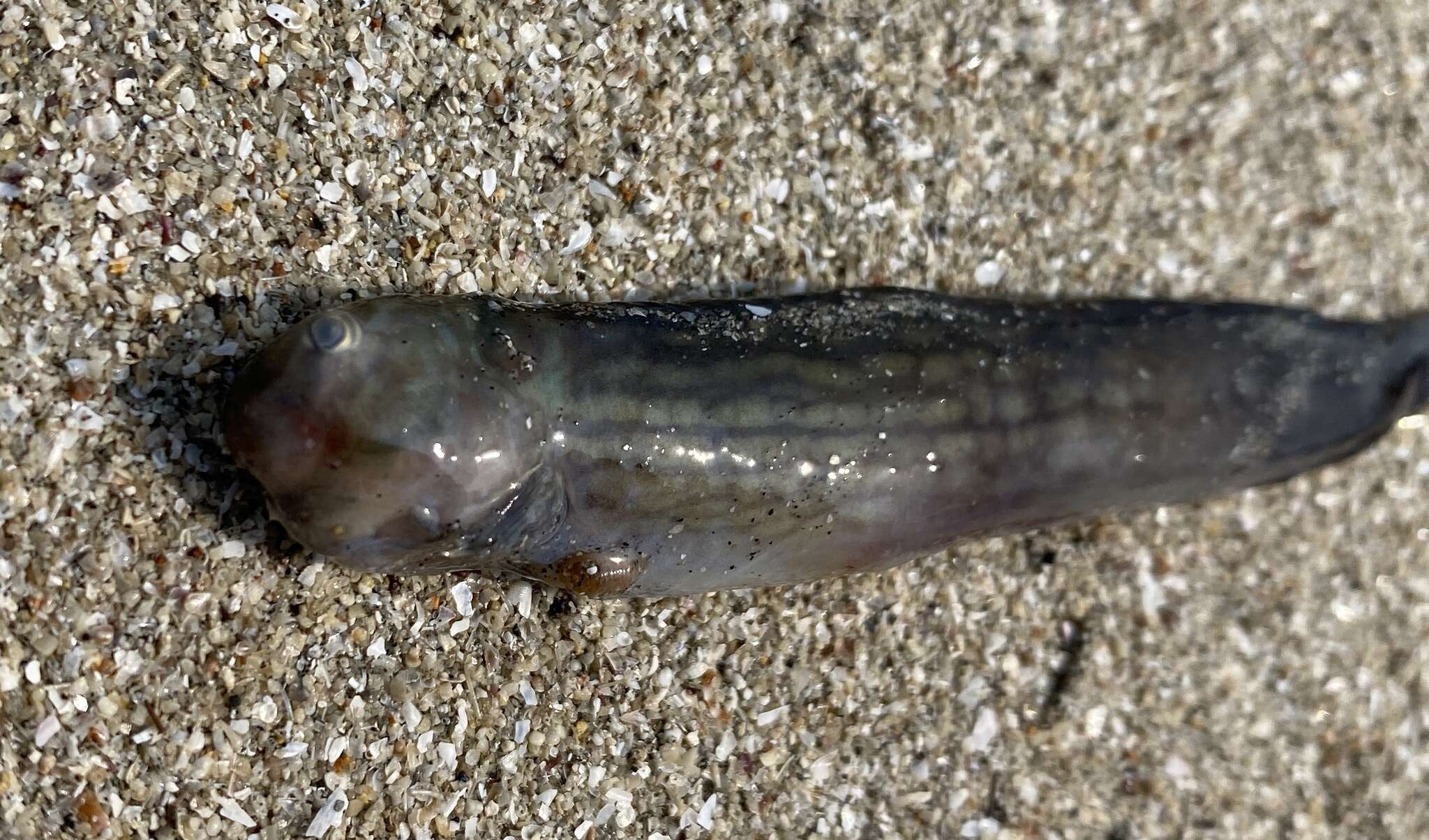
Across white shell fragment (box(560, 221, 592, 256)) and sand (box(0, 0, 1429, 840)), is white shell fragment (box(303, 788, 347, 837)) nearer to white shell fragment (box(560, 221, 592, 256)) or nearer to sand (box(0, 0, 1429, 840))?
sand (box(0, 0, 1429, 840))

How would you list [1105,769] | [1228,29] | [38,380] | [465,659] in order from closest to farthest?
[38,380], [465,659], [1105,769], [1228,29]

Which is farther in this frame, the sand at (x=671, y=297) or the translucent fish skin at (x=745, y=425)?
the sand at (x=671, y=297)

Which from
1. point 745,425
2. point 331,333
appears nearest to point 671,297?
point 745,425

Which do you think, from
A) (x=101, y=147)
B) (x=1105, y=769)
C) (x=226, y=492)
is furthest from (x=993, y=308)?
(x=101, y=147)

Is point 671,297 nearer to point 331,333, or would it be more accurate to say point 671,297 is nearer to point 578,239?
point 578,239

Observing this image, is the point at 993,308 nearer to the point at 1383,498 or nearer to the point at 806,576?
the point at 806,576

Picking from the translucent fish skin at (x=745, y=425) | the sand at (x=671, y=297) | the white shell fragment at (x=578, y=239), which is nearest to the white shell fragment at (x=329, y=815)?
the sand at (x=671, y=297)

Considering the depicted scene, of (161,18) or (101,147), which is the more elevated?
(161,18)

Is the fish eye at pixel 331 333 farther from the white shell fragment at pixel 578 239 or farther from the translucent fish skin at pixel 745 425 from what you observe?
the white shell fragment at pixel 578 239
